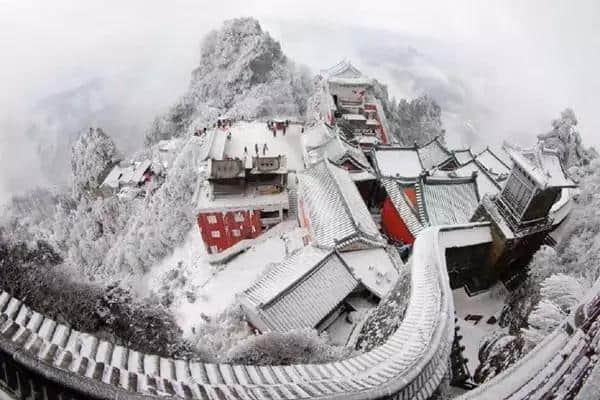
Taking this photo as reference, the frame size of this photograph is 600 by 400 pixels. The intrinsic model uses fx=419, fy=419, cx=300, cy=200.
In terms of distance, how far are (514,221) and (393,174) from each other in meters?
10.3

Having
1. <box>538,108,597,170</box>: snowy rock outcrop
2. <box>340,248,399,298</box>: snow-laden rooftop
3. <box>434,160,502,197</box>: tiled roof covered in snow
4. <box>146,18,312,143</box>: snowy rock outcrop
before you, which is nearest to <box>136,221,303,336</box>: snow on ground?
<box>340,248,399,298</box>: snow-laden rooftop

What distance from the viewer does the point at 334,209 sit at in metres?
21.5

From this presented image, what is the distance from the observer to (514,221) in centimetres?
1648

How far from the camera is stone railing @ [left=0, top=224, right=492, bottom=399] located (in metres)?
4.55

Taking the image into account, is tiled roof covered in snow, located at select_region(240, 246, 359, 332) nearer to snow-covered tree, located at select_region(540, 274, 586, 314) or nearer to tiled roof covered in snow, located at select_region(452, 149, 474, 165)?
snow-covered tree, located at select_region(540, 274, 586, 314)

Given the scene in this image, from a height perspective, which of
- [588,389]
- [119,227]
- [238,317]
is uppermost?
A: [588,389]

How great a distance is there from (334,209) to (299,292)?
628cm

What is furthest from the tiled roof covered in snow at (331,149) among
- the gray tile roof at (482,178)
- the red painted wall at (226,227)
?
the red painted wall at (226,227)

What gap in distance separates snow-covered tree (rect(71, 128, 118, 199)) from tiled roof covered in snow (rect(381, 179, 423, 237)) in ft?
141

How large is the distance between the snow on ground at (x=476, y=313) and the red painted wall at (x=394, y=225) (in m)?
4.83

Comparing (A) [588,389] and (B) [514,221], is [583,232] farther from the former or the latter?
(A) [588,389]

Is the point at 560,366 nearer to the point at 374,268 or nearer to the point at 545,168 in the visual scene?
the point at 545,168

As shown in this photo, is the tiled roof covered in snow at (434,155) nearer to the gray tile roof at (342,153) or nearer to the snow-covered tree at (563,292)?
the gray tile roof at (342,153)

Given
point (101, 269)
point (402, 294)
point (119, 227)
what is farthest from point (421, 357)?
point (119, 227)
